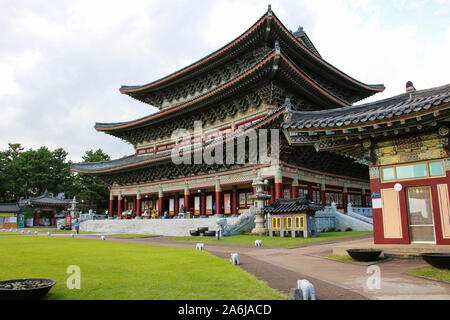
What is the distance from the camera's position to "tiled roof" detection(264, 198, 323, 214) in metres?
16.6

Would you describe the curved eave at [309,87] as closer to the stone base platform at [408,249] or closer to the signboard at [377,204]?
the signboard at [377,204]

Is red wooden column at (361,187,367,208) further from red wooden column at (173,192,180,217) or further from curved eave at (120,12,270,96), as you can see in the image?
red wooden column at (173,192,180,217)

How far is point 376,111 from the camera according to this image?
8.91m

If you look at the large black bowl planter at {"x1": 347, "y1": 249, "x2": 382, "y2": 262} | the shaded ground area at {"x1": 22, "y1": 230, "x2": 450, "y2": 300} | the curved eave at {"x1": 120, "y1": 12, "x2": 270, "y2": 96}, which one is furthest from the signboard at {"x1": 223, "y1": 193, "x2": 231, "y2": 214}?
the large black bowl planter at {"x1": 347, "y1": 249, "x2": 382, "y2": 262}

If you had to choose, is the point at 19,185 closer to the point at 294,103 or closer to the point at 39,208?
the point at 39,208

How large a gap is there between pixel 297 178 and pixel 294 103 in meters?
6.30

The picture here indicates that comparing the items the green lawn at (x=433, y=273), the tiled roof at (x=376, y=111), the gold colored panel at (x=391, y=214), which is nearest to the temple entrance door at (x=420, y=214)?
the gold colored panel at (x=391, y=214)

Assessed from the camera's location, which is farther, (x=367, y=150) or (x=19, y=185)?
(x=19, y=185)

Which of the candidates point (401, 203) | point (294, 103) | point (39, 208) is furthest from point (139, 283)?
point (39, 208)

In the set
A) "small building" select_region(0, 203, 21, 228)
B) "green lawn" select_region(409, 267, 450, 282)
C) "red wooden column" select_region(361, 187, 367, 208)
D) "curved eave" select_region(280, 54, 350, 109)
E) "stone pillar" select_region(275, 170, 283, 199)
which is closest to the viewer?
"green lawn" select_region(409, 267, 450, 282)

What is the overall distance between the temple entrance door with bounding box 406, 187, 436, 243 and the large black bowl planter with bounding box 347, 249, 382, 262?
1.50 metres

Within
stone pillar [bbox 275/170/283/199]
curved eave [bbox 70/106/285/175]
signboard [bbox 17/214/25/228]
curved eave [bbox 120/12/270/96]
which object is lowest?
signboard [bbox 17/214/25/228]

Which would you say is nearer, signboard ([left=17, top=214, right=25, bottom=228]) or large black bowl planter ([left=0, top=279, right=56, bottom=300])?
large black bowl planter ([left=0, top=279, right=56, bottom=300])

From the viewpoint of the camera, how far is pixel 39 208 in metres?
47.3
